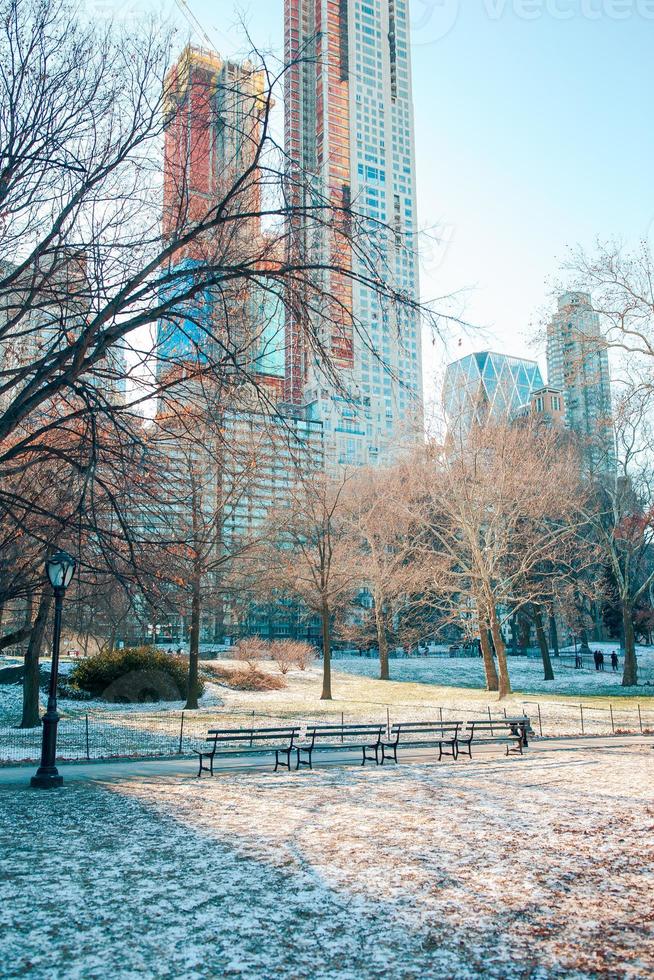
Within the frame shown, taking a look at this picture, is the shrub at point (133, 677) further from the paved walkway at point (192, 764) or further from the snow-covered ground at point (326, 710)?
the paved walkway at point (192, 764)

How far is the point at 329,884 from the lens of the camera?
598 cm

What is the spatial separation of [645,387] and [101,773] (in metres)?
14.5

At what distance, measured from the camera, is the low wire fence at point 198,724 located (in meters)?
16.3

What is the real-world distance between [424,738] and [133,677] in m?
14.6

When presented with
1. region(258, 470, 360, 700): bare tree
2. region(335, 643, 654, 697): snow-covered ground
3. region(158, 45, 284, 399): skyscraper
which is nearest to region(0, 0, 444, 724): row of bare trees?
region(158, 45, 284, 399): skyscraper

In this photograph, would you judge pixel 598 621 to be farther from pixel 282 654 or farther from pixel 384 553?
A: pixel 282 654

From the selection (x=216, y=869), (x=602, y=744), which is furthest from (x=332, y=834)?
(x=602, y=744)

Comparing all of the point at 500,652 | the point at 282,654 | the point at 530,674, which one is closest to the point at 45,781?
the point at 500,652

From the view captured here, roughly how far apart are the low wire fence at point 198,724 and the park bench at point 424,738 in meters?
0.47

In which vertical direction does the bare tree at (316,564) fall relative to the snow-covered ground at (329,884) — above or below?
above

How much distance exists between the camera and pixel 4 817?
8.80 meters

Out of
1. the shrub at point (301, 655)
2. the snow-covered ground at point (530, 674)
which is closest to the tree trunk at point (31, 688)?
the shrub at point (301, 655)

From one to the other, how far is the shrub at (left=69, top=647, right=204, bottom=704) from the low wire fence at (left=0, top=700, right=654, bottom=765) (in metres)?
3.59

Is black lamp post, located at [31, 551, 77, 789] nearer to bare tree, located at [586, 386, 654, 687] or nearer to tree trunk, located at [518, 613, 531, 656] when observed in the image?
bare tree, located at [586, 386, 654, 687]
